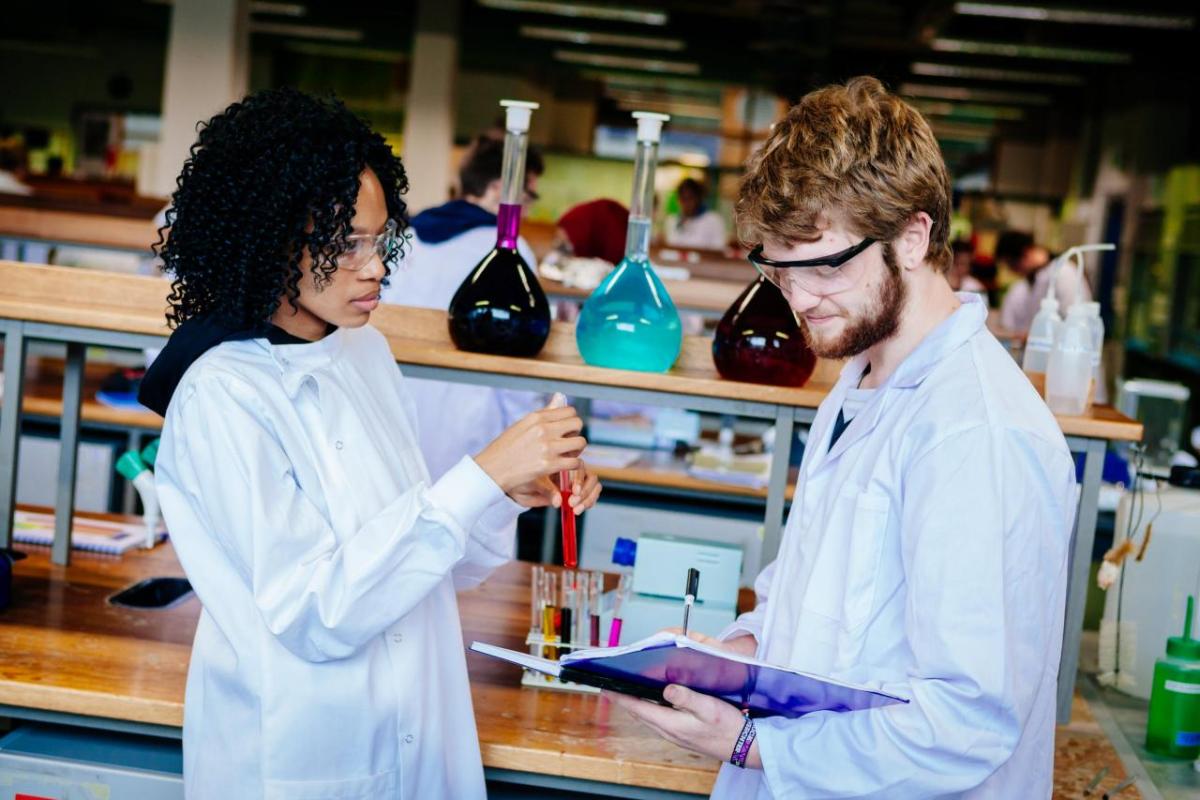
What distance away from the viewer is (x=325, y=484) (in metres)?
1.65

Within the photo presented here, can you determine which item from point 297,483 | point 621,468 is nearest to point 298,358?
point 297,483

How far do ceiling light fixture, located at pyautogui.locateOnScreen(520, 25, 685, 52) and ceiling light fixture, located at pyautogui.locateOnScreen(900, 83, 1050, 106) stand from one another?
127 inches

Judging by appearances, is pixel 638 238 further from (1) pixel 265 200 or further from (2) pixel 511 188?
(1) pixel 265 200

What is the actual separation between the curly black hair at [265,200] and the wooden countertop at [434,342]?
0.54 meters

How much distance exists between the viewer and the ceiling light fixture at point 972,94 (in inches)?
584

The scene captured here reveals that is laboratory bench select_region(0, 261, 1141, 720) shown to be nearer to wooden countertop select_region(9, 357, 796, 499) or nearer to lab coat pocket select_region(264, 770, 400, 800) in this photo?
lab coat pocket select_region(264, 770, 400, 800)

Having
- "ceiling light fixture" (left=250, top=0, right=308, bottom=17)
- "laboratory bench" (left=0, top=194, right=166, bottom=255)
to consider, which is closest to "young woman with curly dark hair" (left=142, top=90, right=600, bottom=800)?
"laboratory bench" (left=0, top=194, right=166, bottom=255)

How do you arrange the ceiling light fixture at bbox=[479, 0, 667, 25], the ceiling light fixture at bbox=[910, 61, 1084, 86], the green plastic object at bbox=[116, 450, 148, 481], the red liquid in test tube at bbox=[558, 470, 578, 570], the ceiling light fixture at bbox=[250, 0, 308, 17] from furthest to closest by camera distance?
the ceiling light fixture at bbox=[910, 61, 1084, 86] → the ceiling light fixture at bbox=[250, 0, 308, 17] → the ceiling light fixture at bbox=[479, 0, 667, 25] → the green plastic object at bbox=[116, 450, 148, 481] → the red liquid in test tube at bbox=[558, 470, 578, 570]

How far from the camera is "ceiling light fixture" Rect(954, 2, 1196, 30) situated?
9562 mm

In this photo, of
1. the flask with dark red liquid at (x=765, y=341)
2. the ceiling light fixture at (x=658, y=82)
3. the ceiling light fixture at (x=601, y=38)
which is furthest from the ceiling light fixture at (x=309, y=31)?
the flask with dark red liquid at (x=765, y=341)

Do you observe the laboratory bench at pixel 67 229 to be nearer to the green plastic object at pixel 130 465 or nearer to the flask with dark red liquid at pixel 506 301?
the green plastic object at pixel 130 465

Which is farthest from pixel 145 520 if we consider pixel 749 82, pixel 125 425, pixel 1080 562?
pixel 749 82

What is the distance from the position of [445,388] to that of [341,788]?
6.84 ft

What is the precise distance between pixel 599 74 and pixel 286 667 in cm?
1445
